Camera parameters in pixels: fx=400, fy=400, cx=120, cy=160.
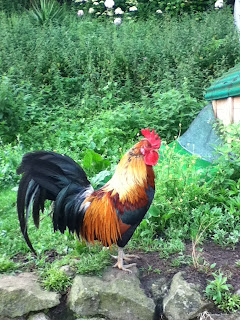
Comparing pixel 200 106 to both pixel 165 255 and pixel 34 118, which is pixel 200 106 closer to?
pixel 34 118

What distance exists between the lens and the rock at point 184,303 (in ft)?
9.87

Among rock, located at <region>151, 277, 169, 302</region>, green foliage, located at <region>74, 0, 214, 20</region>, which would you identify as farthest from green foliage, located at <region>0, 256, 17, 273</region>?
green foliage, located at <region>74, 0, 214, 20</region>

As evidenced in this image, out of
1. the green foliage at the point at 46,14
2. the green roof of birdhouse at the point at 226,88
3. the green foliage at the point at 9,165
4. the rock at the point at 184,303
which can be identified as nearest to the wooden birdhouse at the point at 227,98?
the green roof of birdhouse at the point at 226,88

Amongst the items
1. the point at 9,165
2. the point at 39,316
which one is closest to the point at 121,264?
the point at 39,316

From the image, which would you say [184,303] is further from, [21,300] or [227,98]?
[227,98]

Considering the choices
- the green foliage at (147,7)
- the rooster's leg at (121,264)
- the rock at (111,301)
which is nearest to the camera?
the rock at (111,301)

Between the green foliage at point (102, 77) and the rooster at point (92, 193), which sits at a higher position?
the green foliage at point (102, 77)

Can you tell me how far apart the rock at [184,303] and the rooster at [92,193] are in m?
0.57

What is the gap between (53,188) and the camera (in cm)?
310

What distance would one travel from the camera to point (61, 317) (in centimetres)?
318

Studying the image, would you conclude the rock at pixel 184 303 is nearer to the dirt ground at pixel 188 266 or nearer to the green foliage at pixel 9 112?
the dirt ground at pixel 188 266

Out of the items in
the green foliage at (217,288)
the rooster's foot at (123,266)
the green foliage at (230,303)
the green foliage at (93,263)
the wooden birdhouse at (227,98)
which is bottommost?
the green foliage at (230,303)

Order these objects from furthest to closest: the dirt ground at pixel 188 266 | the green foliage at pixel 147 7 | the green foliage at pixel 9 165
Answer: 1. the green foliage at pixel 147 7
2. the green foliage at pixel 9 165
3. the dirt ground at pixel 188 266

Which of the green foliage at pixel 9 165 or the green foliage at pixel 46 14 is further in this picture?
the green foliage at pixel 46 14
